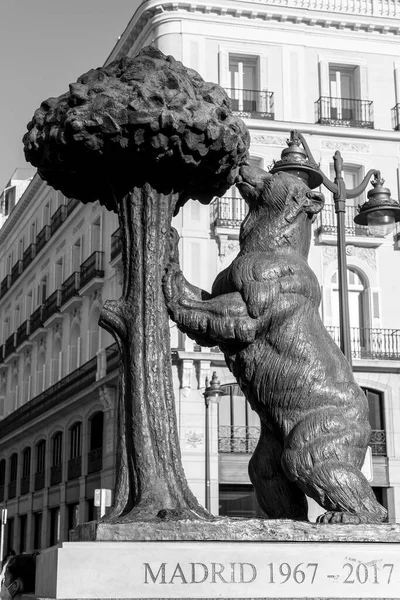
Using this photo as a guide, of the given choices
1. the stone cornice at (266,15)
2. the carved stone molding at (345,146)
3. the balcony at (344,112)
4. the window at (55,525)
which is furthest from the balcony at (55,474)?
the balcony at (344,112)

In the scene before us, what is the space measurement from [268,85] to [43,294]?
53.6ft

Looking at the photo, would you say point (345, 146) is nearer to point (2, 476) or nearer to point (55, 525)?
point (55, 525)

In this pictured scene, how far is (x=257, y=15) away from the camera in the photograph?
30.1 metres

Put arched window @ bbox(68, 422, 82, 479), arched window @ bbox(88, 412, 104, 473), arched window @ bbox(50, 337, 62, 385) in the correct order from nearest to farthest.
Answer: arched window @ bbox(88, 412, 104, 473) < arched window @ bbox(68, 422, 82, 479) < arched window @ bbox(50, 337, 62, 385)

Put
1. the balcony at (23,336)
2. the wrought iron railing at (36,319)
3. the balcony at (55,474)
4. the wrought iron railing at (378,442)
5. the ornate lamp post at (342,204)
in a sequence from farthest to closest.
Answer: the balcony at (23,336) < the wrought iron railing at (36,319) < the balcony at (55,474) < the wrought iron railing at (378,442) < the ornate lamp post at (342,204)

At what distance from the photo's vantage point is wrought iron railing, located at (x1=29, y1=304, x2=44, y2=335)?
40003 mm

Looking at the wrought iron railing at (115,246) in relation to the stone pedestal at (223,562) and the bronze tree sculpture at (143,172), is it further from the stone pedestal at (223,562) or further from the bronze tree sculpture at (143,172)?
the stone pedestal at (223,562)

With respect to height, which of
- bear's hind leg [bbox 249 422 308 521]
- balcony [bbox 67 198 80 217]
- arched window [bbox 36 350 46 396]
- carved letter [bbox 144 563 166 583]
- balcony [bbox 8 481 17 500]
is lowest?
carved letter [bbox 144 563 166 583]

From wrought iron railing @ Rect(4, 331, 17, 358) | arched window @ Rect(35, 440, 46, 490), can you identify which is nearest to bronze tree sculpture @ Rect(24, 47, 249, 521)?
arched window @ Rect(35, 440, 46, 490)

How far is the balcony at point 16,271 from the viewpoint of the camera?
46.2 meters

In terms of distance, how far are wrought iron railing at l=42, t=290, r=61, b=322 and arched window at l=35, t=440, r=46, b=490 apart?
203 inches

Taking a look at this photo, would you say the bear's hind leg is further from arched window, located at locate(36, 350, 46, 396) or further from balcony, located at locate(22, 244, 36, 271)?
balcony, located at locate(22, 244, 36, 271)

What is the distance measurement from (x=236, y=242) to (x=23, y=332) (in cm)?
1737

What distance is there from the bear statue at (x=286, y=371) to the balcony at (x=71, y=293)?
99.8ft
